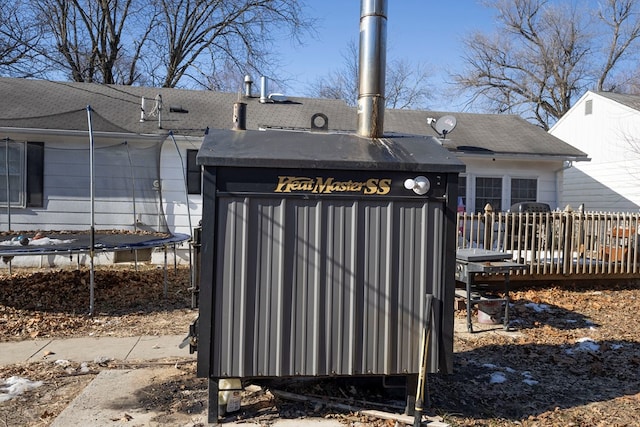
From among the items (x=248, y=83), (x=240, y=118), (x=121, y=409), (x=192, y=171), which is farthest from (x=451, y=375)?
(x=248, y=83)

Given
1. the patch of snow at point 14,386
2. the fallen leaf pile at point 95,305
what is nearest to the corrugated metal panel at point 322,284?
the patch of snow at point 14,386

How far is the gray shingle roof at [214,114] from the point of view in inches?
433

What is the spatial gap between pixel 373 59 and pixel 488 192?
28.4ft

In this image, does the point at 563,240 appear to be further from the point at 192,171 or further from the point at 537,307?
the point at 192,171

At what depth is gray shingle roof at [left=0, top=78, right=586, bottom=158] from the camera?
11008mm

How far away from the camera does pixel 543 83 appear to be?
2956 cm

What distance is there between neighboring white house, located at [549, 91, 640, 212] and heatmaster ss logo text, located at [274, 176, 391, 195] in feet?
49.7

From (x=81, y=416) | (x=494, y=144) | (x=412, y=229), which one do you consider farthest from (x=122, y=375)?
(x=494, y=144)

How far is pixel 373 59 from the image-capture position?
4184 mm

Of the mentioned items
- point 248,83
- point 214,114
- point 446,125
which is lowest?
point 446,125

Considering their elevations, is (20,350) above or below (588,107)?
below

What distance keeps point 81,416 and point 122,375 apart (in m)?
0.88

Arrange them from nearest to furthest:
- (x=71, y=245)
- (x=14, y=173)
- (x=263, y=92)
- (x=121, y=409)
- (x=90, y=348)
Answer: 1. (x=121, y=409)
2. (x=90, y=348)
3. (x=71, y=245)
4. (x=14, y=173)
5. (x=263, y=92)

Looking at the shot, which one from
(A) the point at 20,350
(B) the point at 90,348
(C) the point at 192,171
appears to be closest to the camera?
(A) the point at 20,350
